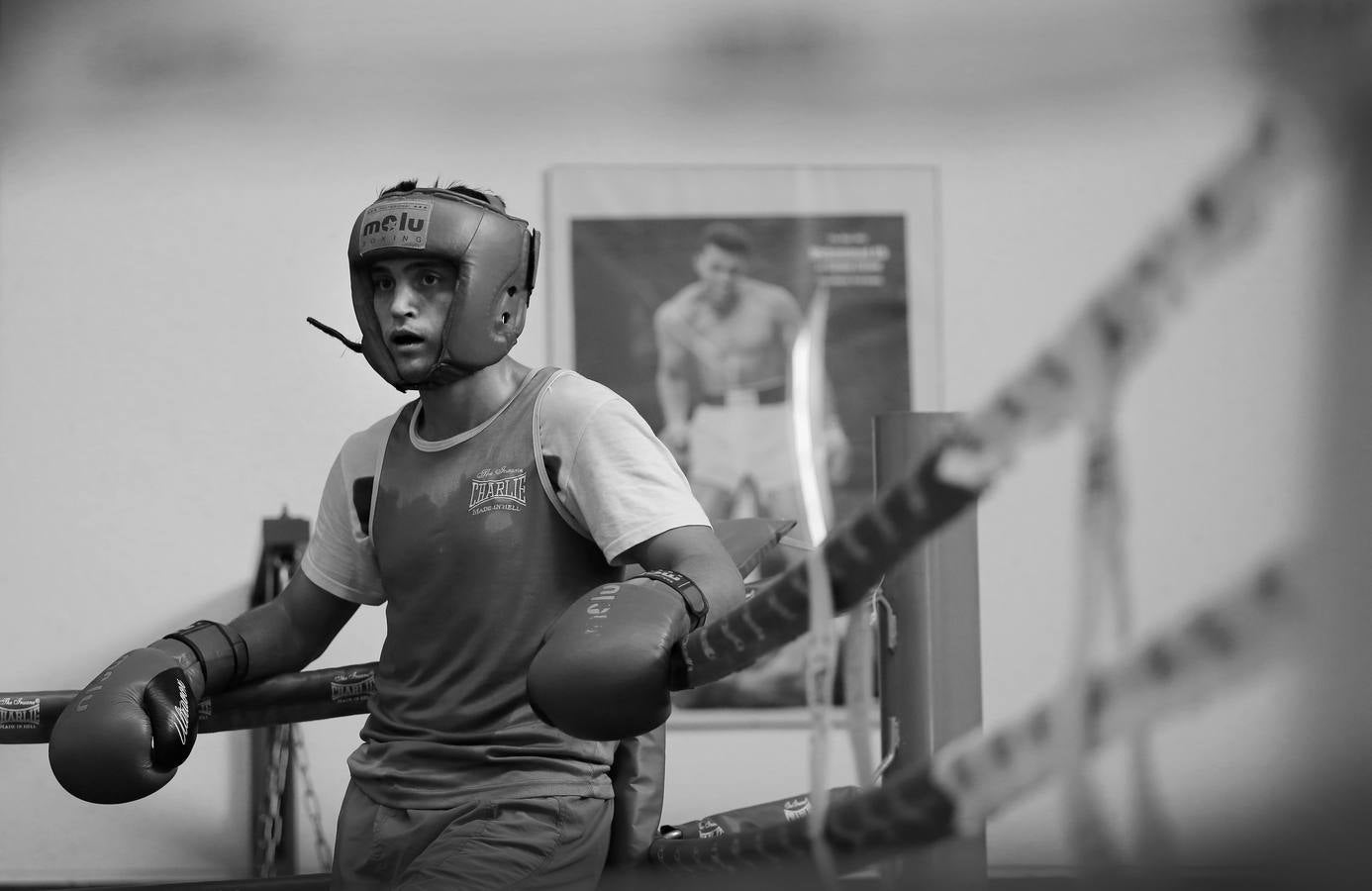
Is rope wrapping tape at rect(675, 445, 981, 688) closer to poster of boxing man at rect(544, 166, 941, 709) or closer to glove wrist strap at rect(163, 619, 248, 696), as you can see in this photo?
glove wrist strap at rect(163, 619, 248, 696)

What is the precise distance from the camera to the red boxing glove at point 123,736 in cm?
124

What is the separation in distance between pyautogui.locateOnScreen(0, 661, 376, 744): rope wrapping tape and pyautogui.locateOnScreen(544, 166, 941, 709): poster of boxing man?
109cm

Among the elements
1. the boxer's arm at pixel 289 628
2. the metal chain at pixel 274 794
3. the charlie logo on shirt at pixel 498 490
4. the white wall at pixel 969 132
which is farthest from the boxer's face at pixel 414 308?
the metal chain at pixel 274 794

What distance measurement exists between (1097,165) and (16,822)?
8.53 feet

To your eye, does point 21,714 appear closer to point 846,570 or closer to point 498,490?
point 498,490

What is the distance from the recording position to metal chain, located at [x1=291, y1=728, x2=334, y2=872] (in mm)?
2373

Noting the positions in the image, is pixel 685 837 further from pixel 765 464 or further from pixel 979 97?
pixel 765 464

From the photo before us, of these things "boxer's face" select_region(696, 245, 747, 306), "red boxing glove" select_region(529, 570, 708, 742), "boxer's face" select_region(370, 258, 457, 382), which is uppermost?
"boxer's face" select_region(696, 245, 747, 306)

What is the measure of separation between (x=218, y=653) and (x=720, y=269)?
141 cm

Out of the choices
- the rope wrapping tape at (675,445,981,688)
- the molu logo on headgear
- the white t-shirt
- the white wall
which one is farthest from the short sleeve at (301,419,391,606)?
the rope wrapping tape at (675,445,981,688)

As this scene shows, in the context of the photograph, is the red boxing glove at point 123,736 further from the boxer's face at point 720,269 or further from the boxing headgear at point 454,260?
the boxer's face at point 720,269

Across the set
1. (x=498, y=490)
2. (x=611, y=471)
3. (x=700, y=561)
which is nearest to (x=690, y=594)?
(x=700, y=561)

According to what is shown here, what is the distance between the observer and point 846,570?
0.58 metres

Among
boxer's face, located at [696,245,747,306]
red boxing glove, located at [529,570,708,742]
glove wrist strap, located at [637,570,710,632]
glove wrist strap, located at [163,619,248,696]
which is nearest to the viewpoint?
red boxing glove, located at [529,570,708,742]
